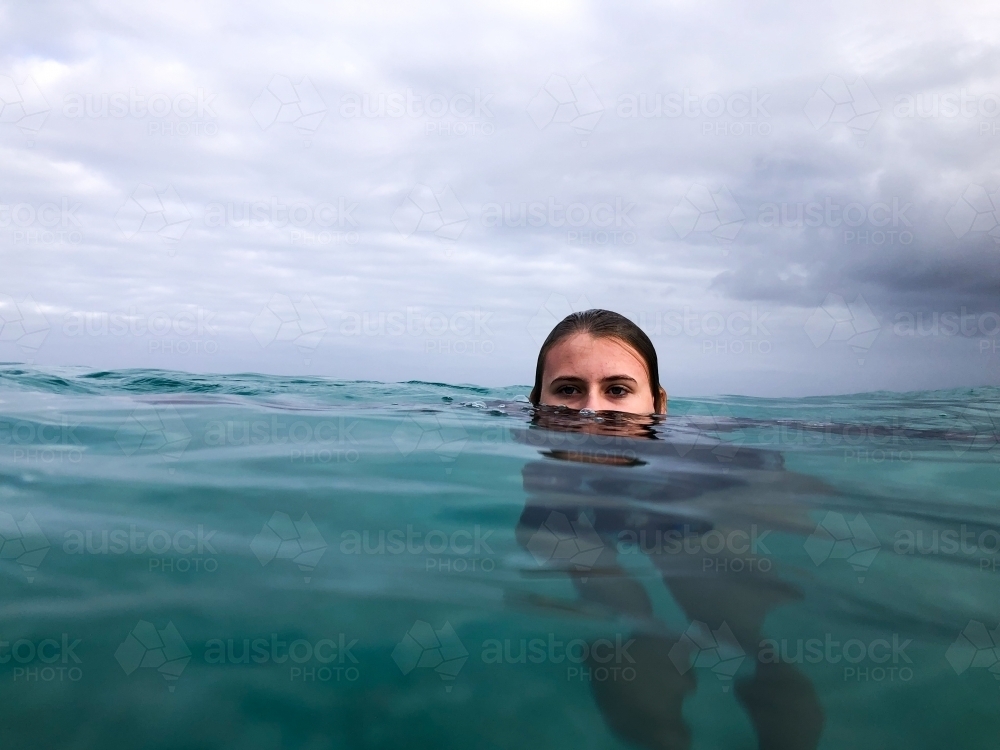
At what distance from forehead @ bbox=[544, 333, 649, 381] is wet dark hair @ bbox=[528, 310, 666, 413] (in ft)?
0.25

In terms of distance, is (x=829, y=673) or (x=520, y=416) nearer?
(x=829, y=673)

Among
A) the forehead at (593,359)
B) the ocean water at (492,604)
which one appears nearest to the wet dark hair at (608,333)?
the forehead at (593,359)

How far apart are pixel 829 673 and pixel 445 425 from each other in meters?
4.35

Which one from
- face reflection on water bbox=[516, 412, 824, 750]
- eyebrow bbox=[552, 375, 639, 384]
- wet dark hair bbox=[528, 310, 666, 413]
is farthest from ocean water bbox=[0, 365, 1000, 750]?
wet dark hair bbox=[528, 310, 666, 413]

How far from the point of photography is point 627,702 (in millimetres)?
1847

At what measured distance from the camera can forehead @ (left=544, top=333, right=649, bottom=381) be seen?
5.41m

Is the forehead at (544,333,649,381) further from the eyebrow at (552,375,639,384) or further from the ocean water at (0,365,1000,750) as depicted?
the ocean water at (0,365,1000,750)

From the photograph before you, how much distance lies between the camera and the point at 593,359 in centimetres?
543

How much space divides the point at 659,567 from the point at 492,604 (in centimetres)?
80

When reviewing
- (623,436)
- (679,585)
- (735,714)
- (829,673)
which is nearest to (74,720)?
(735,714)

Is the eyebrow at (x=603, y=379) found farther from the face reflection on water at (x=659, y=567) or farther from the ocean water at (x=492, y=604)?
the ocean water at (x=492, y=604)

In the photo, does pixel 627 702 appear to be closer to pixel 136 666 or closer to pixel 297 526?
pixel 136 666

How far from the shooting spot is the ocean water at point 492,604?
1777 millimetres

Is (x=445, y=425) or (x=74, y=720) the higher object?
(x=445, y=425)
